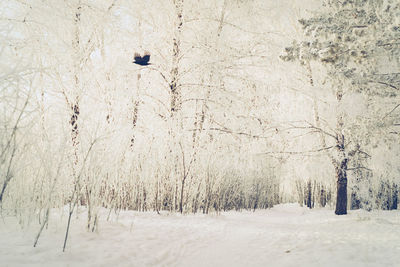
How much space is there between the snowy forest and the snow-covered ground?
0.15 m

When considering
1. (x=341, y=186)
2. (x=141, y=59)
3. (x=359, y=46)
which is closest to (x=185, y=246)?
(x=359, y=46)

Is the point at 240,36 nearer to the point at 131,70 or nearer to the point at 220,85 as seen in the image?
the point at 220,85

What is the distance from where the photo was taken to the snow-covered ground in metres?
1.97

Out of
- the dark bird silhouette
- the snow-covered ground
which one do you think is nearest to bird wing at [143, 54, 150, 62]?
the dark bird silhouette

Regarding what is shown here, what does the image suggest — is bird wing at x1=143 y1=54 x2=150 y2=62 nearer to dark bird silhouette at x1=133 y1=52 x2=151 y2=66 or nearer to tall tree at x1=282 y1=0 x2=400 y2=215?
dark bird silhouette at x1=133 y1=52 x2=151 y2=66

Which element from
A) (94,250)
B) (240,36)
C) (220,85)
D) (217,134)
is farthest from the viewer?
(240,36)

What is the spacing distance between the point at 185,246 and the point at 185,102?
3.60 meters

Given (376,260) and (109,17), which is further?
(109,17)

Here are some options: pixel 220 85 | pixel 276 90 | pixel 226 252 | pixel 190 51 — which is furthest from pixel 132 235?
pixel 276 90

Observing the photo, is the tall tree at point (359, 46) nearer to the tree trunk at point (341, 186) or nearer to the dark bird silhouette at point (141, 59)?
the tree trunk at point (341, 186)

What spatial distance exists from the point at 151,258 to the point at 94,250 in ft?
1.55

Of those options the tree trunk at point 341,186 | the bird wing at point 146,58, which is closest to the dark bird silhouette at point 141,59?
the bird wing at point 146,58

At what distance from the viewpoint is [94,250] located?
214cm

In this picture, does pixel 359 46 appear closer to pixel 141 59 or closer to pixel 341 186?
pixel 341 186
